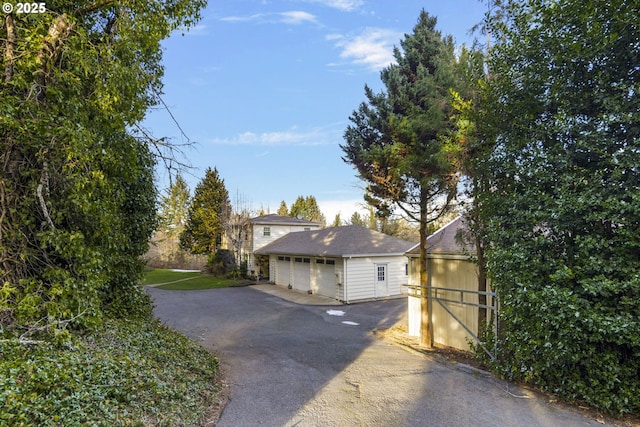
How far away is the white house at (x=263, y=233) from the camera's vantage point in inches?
Result: 1046

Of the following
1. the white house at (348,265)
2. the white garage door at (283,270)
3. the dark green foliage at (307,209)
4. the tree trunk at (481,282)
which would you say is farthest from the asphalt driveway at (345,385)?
the dark green foliage at (307,209)

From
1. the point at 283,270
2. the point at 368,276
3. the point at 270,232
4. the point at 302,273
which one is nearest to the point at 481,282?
the point at 368,276

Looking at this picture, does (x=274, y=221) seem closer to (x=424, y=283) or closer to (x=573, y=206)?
(x=424, y=283)

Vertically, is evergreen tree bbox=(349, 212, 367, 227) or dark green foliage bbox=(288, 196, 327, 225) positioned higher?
dark green foliage bbox=(288, 196, 327, 225)

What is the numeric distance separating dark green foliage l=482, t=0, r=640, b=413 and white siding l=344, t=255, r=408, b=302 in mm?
11098

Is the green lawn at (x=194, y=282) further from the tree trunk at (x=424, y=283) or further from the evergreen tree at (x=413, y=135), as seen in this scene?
the tree trunk at (x=424, y=283)

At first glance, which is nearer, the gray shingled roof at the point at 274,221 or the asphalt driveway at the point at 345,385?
the asphalt driveway at the point at 345,385

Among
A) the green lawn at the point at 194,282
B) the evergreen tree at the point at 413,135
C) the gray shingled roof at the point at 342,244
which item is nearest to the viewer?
the evergreen tree at the point at 413,135

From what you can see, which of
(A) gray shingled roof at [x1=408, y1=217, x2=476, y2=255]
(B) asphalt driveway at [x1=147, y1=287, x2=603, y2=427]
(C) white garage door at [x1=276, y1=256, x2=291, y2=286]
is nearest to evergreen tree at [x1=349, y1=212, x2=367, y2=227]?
(C) white garage door at [x1=276, y1=256, x2=291, y2=286]

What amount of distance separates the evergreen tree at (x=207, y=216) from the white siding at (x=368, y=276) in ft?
54.1

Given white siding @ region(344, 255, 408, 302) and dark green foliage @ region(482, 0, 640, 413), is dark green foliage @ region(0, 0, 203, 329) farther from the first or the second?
white siding @ region(344, 255, 408, 302)

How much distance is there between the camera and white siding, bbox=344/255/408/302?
16.9 meters

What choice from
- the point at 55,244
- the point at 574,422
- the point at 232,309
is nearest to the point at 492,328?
the point at 574,422

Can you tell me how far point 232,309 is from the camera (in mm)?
14828
